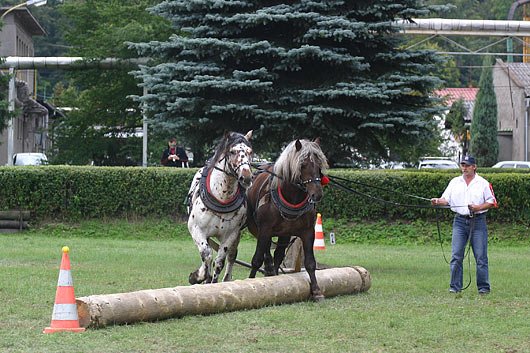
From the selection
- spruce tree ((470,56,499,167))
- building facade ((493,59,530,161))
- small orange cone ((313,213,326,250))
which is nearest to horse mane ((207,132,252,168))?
small orange cone ((313,213,326,250))

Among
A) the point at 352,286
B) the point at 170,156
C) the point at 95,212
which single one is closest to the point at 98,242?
the point at 95,212

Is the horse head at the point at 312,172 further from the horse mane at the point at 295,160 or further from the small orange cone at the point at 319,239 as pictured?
the small orange cone at the point at 319,239

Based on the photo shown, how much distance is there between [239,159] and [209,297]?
2.02m

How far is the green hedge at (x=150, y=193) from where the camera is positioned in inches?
974

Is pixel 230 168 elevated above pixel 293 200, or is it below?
above

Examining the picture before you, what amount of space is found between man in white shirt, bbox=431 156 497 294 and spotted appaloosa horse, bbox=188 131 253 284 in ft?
9.60

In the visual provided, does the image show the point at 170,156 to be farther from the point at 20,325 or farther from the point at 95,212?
the point at 20,325

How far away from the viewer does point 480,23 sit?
35969 millimetres

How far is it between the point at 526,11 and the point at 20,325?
71594mm

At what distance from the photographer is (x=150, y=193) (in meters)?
25.5

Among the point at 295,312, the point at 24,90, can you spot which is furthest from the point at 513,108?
the point at 295,312

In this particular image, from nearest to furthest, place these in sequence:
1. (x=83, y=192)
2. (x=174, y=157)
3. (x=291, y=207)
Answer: (x=291, y=207) < (x=83, y=192) < (x=174, y=157)

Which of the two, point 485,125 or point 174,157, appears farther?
point 485,125

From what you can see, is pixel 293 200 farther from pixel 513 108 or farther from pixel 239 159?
pixel 513 108
